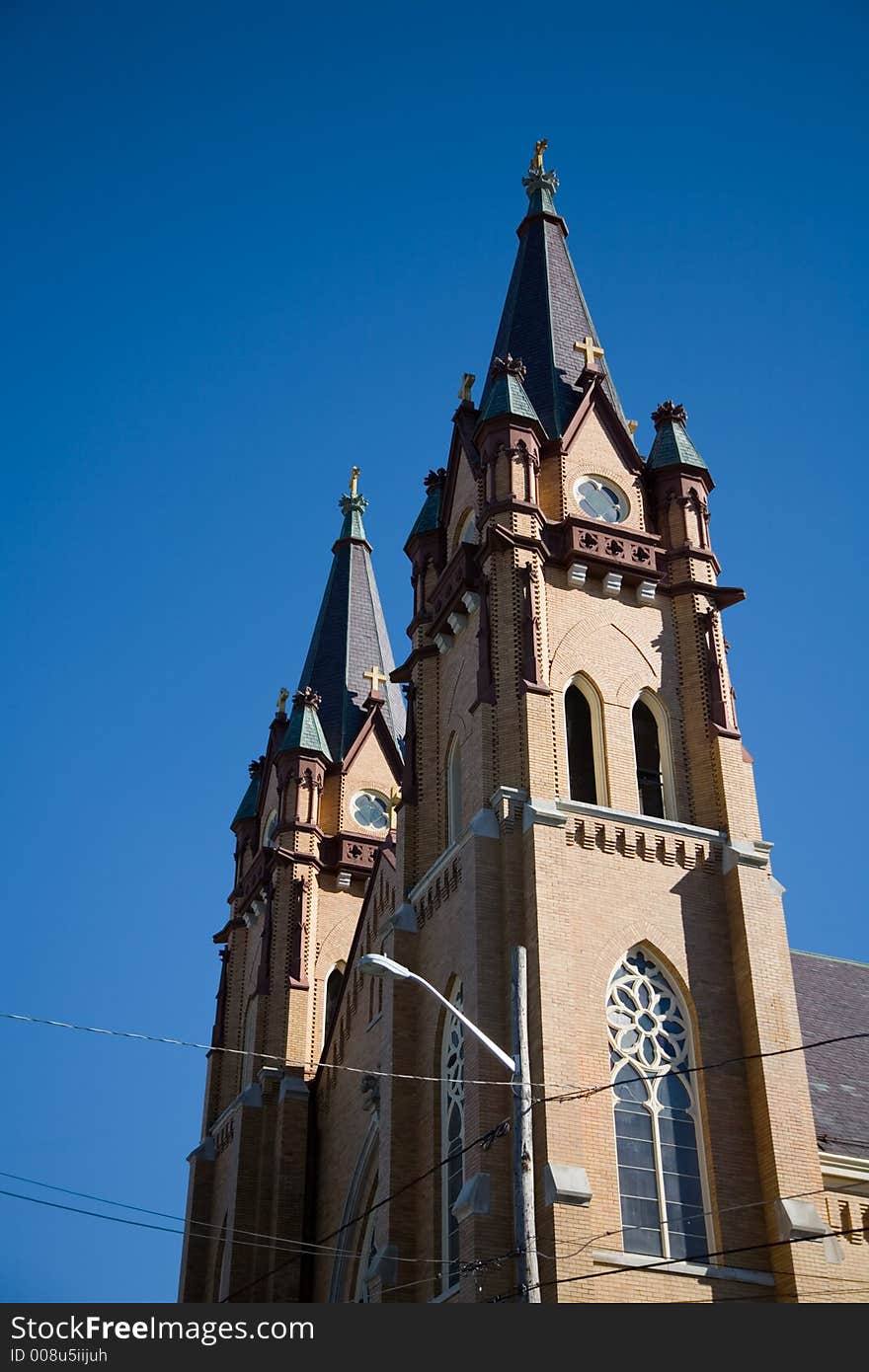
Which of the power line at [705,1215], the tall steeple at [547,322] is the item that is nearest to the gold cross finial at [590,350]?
the tall steeple at [547,322]

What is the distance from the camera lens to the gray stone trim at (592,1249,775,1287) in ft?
68.3

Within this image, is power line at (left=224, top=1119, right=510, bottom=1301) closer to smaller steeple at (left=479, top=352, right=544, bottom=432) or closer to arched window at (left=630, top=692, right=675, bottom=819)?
arched window at (left=630, top=692, right=675, bottom=819)

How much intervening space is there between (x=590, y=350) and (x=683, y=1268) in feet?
60.9

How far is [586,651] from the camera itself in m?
27.6

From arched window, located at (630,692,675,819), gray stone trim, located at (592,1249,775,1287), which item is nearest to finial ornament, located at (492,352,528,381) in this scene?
arched window, located at (630,692,675,819)

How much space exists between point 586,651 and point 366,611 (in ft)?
60.1

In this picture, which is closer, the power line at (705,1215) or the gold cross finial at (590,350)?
the power line at (705,1215)

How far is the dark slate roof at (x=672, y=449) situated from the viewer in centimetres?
3064

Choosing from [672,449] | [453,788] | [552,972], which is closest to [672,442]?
[672,449]

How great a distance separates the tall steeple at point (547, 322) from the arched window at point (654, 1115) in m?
11.5

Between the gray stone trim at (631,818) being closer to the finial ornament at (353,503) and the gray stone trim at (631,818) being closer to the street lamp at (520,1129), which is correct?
the street lamp at (520,1129)

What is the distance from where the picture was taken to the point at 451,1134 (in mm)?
24156

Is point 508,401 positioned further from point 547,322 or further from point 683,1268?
point 683,1268

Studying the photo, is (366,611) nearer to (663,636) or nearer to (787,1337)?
(663,636)
